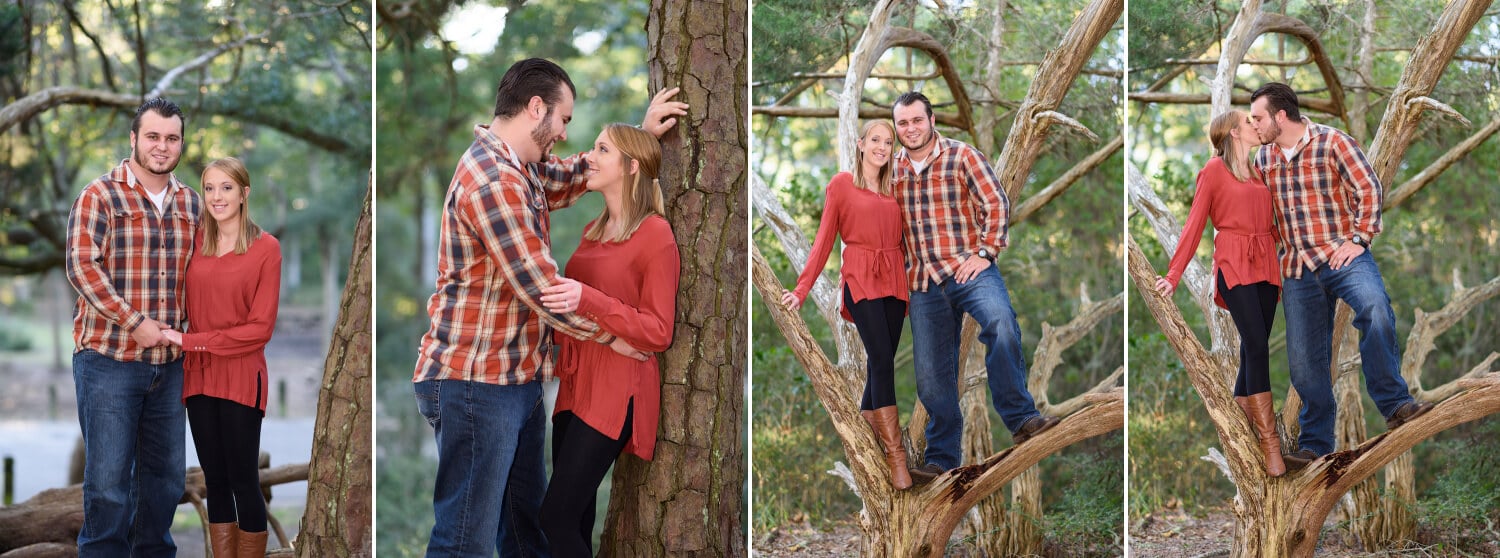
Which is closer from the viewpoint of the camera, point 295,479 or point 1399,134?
point 1399,134

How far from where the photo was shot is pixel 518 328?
2.63 meters

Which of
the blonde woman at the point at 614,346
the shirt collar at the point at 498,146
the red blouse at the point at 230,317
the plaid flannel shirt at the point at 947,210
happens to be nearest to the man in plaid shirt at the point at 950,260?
the plaid flannel shirt at the point at 947,210

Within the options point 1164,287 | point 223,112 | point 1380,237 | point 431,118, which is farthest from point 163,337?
point 431,118

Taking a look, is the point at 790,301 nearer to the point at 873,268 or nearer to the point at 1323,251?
the point at 873,268

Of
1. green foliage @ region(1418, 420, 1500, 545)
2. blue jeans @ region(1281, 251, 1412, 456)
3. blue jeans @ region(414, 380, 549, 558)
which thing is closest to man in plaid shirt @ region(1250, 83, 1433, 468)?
blue jeans @ region(1281, 251, 1412, 456)

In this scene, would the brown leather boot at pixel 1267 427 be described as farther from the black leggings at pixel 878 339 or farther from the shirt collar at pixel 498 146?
the shirt collar at pixel 498 146

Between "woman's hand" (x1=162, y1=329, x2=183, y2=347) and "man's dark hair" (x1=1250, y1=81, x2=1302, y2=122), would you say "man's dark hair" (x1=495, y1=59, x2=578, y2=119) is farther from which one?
"man's dark hair" (x1=1250, y1=81, x2=1302, y2=122)

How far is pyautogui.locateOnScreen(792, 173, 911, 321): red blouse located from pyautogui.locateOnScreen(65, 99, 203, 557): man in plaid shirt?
190 centimetres

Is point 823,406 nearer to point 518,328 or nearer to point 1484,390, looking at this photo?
point 518,328

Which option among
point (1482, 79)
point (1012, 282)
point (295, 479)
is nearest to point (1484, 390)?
point (1482, 79)

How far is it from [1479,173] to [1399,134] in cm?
32

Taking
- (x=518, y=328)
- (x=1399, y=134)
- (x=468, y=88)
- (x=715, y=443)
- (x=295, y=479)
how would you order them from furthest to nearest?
(x=468, y=88)
(x=295, y=479)
(x=1399, y=134)
(x=715, y=443)
(x=518, y=328)

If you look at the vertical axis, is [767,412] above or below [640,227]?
below

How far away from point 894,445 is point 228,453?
6.67ft
